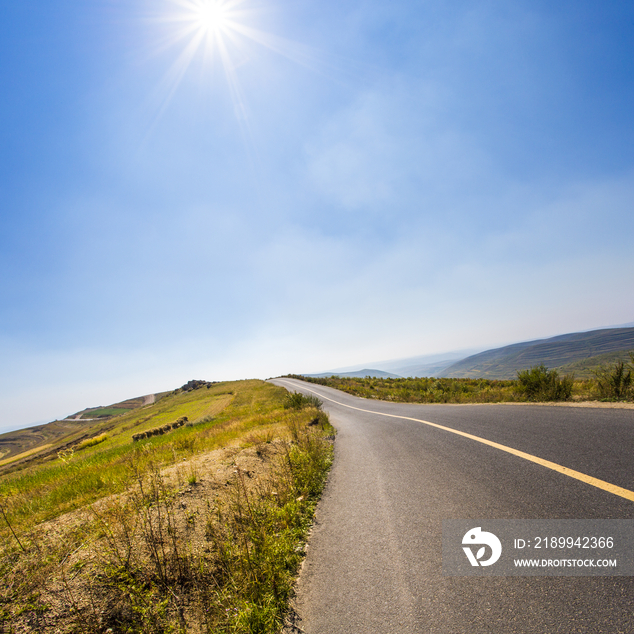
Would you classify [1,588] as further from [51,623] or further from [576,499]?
[576,499]

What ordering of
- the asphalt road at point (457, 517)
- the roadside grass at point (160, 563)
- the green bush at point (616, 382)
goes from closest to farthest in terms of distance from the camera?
the asphalt road at point (457, 517), the roadside grass at point (160, 563), the green bush at point (616, 382)

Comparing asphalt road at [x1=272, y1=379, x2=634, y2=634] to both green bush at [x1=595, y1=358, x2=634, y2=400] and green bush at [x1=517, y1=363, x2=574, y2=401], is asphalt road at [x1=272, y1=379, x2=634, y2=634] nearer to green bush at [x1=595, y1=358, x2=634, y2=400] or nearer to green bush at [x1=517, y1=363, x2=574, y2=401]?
green bush at [x1=595, y1=358, x2=634, y2=400]

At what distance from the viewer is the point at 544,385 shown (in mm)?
9766

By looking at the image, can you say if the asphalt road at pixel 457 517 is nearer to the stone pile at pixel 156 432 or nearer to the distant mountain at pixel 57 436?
the stone pile at pixel 156 432

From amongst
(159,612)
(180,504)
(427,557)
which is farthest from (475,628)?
(180,504)

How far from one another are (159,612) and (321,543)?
6.20 ft

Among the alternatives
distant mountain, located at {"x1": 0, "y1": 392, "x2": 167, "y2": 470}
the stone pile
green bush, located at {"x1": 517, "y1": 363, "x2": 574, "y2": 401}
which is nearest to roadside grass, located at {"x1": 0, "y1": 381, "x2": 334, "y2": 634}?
green bush, located at {"x1": 517, "y1": 363, "x2": 574, "y2": 401}

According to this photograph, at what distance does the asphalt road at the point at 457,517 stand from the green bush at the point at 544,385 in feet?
10.2

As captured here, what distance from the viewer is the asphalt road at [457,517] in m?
1.95

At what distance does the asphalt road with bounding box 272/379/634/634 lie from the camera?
1.95 meters

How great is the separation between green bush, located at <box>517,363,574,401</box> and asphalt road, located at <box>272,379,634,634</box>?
3.12 metres

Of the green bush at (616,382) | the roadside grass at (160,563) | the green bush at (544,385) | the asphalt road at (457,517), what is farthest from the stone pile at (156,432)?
the green bush at (616,382)

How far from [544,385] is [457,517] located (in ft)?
30.7

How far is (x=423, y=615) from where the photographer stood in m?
2.14
